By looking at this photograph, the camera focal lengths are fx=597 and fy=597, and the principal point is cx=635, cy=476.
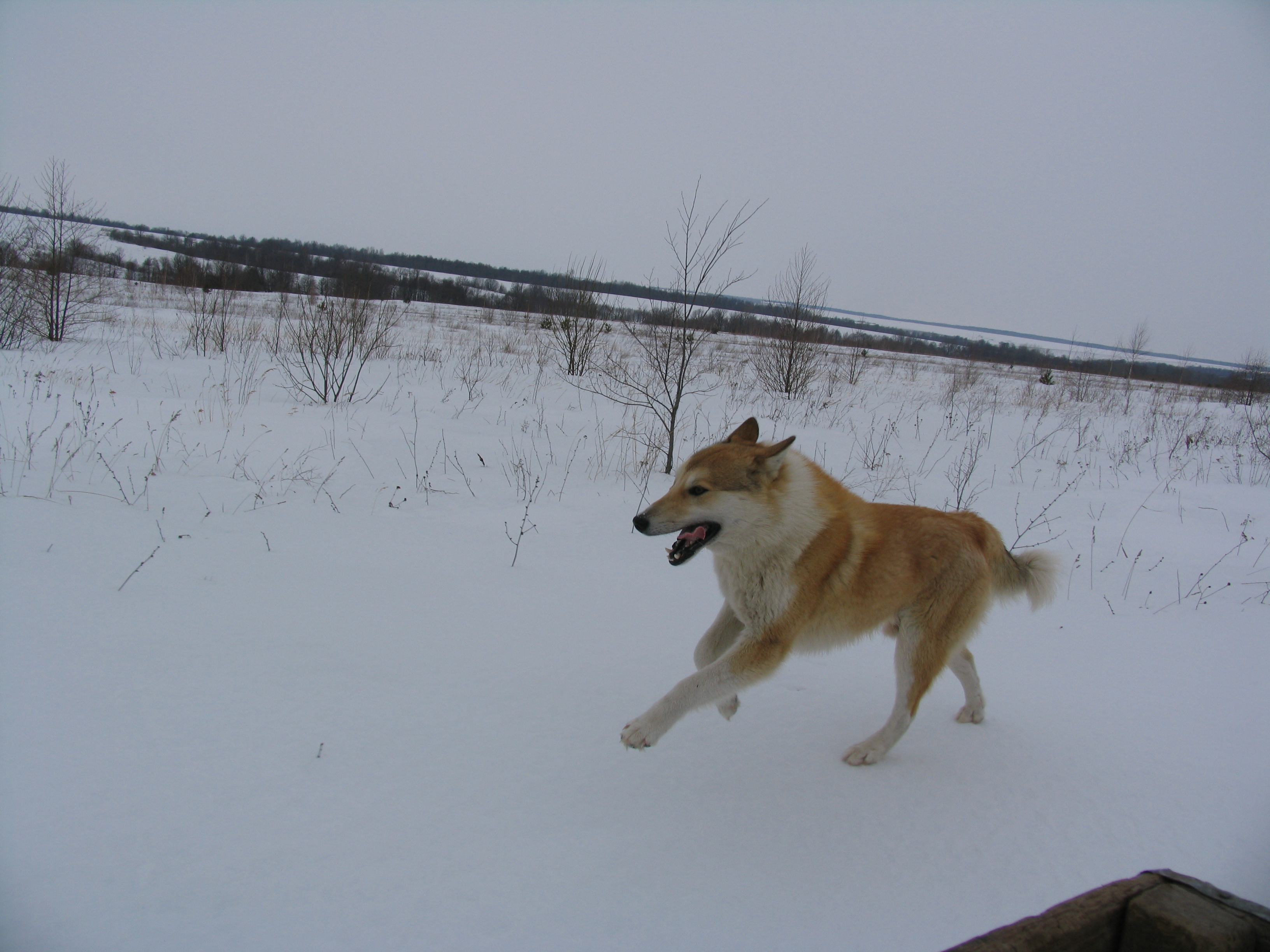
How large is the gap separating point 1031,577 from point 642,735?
2.18 meters

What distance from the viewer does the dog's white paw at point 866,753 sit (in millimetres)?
2699

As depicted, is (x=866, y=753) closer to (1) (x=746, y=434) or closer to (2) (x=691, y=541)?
(2) (x=691, y=541)

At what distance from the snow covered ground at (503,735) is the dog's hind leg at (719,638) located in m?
0.35

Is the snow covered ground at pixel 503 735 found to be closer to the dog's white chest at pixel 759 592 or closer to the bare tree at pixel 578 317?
the dog's white chest at pixel 759 592

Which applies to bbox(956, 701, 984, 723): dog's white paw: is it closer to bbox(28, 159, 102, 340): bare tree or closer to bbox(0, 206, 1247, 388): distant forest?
bbox(0, 206, 1247, 388): distant forest

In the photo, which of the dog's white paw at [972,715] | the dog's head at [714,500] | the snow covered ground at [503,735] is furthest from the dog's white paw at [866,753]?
the dog's head at [714,500]

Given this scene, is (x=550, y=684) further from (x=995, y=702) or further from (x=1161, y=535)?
(x=1161, y=535)

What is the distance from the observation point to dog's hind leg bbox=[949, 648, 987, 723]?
9.84ft

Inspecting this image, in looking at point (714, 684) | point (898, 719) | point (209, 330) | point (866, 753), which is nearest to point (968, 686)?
point (898, 719)

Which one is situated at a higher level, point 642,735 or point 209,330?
point 209,330

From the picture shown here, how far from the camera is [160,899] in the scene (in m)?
1.63

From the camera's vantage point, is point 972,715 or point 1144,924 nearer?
point 1144,924

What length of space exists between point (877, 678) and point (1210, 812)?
4.65 ft

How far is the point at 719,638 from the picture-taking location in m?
2.85
